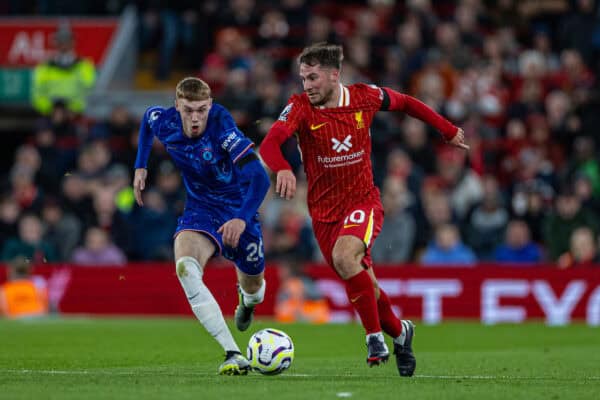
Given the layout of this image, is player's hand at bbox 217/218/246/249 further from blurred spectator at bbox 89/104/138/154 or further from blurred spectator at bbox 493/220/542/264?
blurred spectator at bbox 89/104/138/154

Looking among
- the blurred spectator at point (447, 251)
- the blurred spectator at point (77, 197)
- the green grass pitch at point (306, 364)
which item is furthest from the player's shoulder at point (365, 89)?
the blurred spectator at point (77, 197)

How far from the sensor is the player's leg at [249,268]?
1112 centimetres

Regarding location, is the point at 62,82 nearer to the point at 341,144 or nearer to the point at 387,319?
the point at 341,144

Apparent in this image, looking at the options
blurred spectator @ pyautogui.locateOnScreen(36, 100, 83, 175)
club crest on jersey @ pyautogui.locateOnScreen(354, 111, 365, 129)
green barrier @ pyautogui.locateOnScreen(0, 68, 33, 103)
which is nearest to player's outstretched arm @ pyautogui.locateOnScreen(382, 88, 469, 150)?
club crest on jersey @ pyautogui.locateOnScreen(354, 111, 365, 129)

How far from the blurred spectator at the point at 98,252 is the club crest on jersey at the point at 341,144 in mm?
11117

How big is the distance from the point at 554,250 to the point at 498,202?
1.17m

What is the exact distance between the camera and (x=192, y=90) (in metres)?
10.1

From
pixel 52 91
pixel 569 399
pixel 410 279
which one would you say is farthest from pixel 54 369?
pixel 52 91

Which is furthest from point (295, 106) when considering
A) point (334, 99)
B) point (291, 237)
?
point (291, 237)

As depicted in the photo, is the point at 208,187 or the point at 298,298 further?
the point at 298,298

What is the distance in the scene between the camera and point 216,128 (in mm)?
10406

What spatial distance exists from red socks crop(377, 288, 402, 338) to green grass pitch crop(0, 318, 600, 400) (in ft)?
1.20

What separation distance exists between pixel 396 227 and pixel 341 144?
9.65 meters

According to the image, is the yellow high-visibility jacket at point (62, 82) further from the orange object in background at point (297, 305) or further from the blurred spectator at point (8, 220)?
the orange object in background at point (297, 305)
